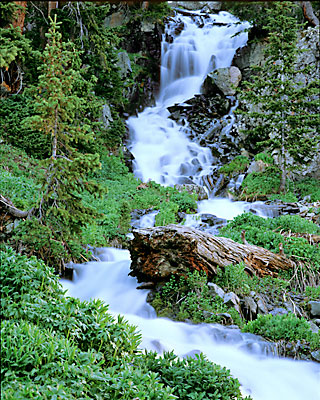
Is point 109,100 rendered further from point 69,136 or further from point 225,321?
point 225,321

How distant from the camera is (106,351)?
334cm

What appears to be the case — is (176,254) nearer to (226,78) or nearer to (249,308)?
(249,308)

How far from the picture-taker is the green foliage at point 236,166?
16.2 metres

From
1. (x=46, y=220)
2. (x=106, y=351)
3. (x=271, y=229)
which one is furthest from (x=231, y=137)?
(x=106, y=351)

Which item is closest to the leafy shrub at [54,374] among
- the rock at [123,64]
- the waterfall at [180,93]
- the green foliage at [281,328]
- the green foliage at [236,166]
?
the green foliage at [281,328]

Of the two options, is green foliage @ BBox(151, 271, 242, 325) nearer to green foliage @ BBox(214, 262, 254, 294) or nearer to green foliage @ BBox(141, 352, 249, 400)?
green foliage @ BBox(214, 262, 254, 294)

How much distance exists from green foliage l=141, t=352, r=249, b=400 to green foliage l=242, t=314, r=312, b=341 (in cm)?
197

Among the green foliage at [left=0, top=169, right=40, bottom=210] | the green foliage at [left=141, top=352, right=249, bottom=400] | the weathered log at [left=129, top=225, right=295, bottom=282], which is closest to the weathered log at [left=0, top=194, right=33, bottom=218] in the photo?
the green foliage at [left=0, top=169, right=40, bottom=210]

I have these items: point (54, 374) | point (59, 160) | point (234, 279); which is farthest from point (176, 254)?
point (54, 374)

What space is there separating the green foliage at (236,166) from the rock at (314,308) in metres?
10.4

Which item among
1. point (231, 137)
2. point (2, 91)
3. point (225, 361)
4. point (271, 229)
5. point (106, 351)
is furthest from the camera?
point (231, 137)

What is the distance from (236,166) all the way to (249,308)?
11277 millimetres

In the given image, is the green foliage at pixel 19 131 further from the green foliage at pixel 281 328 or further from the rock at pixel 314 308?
the rock at pixel 314 308

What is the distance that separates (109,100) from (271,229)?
10.8 meters
